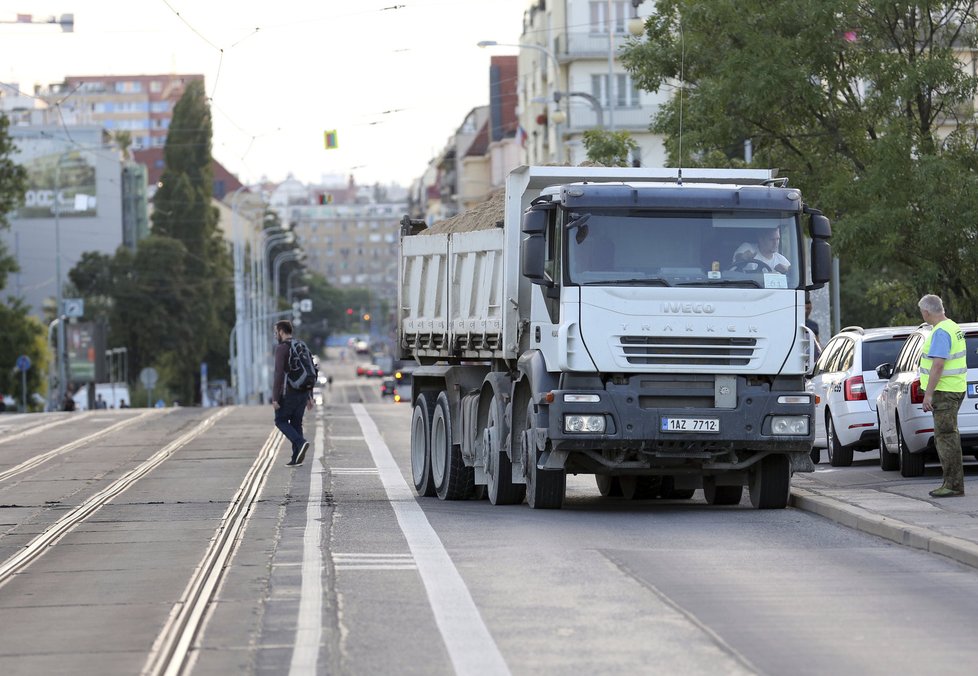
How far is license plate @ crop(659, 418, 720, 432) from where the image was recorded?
1537 cm

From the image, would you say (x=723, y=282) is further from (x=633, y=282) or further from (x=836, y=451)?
(x=836, y=451)

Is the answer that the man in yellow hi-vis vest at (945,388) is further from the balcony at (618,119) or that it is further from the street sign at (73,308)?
the street sign at (73,308)

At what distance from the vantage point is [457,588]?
1070 centimetres

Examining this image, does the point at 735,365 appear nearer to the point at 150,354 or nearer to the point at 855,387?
the point at 855,387

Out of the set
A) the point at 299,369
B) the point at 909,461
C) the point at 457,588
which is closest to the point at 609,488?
the point at 909,461

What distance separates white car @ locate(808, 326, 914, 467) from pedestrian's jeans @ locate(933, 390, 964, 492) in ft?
18.5

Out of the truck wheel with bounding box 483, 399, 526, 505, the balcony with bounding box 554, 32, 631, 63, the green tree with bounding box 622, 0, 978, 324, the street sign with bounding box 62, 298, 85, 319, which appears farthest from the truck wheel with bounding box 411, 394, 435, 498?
the street sign with bounding box 62, 298, 85, 319

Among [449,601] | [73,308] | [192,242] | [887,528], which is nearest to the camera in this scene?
[449,601]

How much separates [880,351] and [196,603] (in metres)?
13.6

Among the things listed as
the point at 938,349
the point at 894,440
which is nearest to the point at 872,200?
the point at 894,440

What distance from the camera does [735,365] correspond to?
1553 centimetres

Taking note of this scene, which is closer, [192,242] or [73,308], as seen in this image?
[73,308]

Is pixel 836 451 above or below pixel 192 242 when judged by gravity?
below

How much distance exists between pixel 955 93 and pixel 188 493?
1120cm
